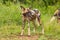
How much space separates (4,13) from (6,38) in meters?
3.64

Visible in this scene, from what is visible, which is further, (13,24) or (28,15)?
(13,24)

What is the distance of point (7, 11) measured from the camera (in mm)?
12164

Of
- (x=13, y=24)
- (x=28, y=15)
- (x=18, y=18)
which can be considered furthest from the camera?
(x=18, y=18)

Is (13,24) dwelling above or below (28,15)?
below

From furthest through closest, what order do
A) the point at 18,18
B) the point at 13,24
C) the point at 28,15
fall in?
the point at 18,18, the point at 13,24, the point at 28,15

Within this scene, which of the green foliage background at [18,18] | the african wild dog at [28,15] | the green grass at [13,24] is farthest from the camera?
the green foliage background at [18,18]

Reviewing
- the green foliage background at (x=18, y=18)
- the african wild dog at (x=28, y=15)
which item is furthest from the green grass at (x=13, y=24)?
the african wild dog at (x=28, y=15)

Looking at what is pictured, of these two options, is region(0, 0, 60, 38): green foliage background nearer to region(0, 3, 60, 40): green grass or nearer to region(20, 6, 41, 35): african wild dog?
region(0, 3, 60, 40): green grass

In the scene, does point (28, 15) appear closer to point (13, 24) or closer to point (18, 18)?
point (13, 24)

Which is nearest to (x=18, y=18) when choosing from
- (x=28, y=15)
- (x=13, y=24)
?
(x=13, y=24)

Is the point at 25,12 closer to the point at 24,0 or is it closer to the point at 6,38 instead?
the point at 6,38

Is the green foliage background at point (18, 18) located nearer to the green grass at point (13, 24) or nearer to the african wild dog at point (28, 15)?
the green grass at point (13, 24)

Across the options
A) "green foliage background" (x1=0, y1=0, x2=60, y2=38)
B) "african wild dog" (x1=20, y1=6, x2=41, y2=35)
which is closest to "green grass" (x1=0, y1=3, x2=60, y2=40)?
"green foliage background" (x1=0, y1=0, x2=60, y2=38)

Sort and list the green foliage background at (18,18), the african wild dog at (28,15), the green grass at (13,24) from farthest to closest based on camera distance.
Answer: the green foliage background at (18,18) → the green grass at (13,24) → the african wild dog at (28,15)
